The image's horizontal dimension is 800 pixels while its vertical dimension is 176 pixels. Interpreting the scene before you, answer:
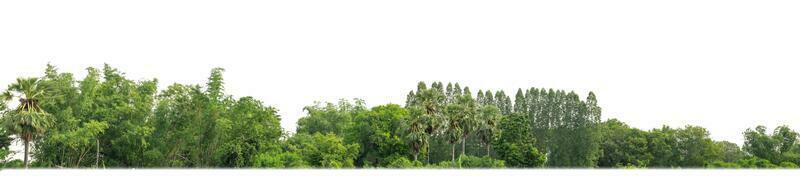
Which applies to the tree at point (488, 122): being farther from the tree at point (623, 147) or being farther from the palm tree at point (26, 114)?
the palm tree at point (26, 114)

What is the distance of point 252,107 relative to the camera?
64.8m

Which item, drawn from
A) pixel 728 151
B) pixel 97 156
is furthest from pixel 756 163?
pixel 97 156

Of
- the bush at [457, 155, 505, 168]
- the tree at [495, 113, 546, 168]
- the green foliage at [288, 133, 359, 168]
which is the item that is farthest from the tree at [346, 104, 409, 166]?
the tree at [495, 113, 546, 168]

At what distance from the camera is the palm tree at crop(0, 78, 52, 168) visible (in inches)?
1834

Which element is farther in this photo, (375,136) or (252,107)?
(375,136)

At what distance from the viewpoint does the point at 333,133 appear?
250 feet

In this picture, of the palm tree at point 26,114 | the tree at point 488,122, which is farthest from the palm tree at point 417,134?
the palm tree at point 26,114

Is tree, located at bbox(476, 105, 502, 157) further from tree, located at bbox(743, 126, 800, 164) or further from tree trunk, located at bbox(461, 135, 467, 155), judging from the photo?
tree, located at bbox(743, 126, 800, 164)

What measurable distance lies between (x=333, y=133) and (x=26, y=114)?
3425 centimetres

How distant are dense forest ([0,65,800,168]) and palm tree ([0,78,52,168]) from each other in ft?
0.25

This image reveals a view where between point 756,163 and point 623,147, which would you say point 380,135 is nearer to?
point 623,147

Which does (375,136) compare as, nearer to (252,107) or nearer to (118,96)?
(252,107)
